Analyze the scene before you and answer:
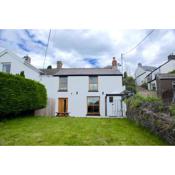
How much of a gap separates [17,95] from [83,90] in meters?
3.98

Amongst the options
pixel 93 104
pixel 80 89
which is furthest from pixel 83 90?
pixel 93 104

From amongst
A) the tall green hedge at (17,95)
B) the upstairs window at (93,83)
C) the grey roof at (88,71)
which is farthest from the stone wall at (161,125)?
the upstairs window at (93,83)

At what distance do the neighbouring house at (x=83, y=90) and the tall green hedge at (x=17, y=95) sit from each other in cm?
110

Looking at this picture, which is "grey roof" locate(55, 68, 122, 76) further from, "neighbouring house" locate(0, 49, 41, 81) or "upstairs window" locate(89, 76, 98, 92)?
"neighbouring house" locate(0, 49, 41, 81)

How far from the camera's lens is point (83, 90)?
8469 mm

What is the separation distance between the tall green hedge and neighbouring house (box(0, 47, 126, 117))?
3.61ft

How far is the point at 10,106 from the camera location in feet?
14.9

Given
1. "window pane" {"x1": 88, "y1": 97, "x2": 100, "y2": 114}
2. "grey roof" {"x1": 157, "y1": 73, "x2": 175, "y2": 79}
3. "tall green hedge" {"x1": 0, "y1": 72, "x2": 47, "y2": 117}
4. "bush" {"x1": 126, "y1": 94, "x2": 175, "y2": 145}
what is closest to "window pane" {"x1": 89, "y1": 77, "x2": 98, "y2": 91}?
"window pane" {"x1": 88, "y1": 97, "x2": 100, "y2": 114}

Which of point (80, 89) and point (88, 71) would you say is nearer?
point (88, 71)

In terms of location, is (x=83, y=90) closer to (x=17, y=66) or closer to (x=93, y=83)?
(x=93, y=83)
